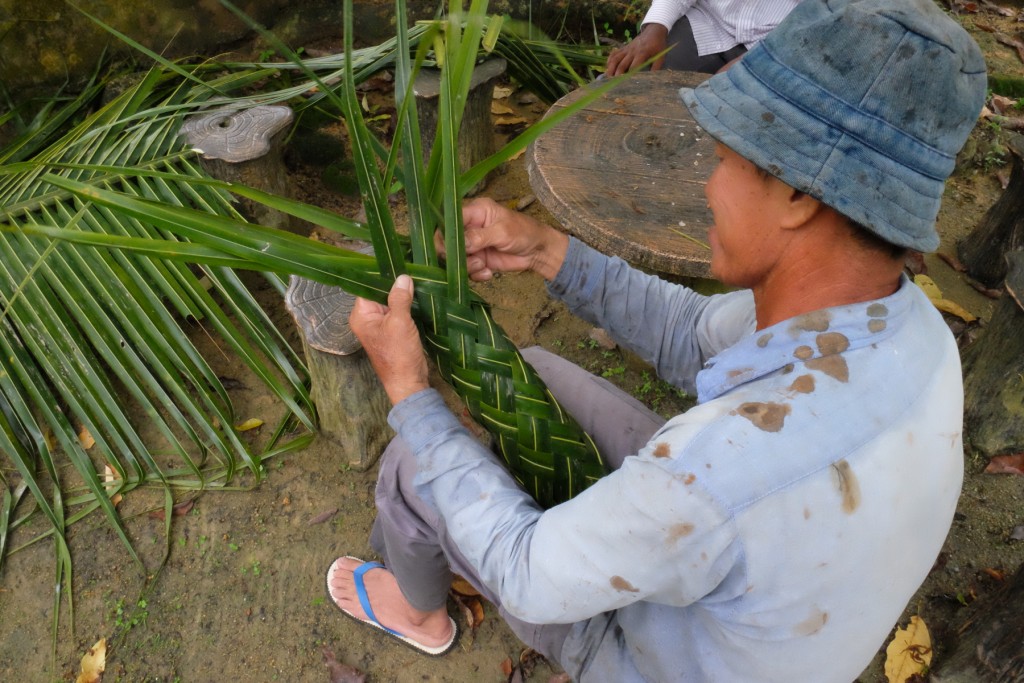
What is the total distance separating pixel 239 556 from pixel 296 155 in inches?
86.3

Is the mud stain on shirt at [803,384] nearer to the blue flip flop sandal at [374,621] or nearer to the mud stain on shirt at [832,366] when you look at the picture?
the mud stain on shirt at [832,366]

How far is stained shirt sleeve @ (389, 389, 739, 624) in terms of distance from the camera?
86 cm

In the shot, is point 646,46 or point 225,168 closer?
point 225,168

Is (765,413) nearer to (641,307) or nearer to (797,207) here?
(797,207)

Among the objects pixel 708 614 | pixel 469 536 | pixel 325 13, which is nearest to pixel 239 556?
pixel 469 536

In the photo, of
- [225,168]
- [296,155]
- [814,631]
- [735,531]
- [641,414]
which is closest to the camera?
[735,531]

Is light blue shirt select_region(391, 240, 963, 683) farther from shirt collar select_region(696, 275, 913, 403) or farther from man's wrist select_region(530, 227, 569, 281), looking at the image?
man's wrist select_region(530, 227, 569, 281)

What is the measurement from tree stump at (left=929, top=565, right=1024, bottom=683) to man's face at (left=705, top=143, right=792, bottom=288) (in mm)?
1149

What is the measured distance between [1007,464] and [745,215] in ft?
6.43

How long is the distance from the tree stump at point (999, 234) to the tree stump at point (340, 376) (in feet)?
8.39

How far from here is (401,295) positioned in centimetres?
126

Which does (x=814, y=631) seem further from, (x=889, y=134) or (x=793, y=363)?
(x=889, y=134)

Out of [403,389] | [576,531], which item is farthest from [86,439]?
[576,531]

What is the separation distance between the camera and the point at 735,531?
0.86 m
